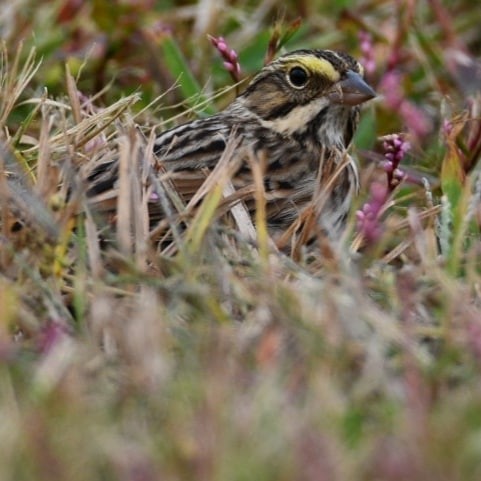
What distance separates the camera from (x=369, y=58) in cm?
382

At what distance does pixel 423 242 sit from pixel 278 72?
1021 millimetres

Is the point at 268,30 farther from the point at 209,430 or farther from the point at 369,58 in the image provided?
the point at 209,430

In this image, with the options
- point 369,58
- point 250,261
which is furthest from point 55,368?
point 369,58

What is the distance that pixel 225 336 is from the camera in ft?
6.60

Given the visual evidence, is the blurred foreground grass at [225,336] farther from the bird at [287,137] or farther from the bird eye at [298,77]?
the bird eye at [298,77]

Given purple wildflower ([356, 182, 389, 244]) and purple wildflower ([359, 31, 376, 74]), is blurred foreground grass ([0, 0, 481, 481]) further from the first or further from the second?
purple wildflower ([359, 31, 376, 74])

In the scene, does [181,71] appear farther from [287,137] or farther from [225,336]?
[225,336]

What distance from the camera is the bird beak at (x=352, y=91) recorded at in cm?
327

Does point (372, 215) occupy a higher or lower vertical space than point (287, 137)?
higher

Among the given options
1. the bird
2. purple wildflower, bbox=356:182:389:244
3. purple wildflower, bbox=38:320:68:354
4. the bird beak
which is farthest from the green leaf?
purple wildflower, bbox=38:320:68:354

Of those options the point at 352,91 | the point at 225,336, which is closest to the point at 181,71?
the point at 352,91

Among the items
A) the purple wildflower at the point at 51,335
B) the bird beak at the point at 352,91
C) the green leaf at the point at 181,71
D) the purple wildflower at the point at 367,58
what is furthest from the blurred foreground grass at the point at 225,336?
the purple wildflower at the point at 367,58

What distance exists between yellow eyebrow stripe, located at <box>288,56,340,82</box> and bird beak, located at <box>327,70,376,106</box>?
0.07 feet

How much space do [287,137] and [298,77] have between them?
133 mm
